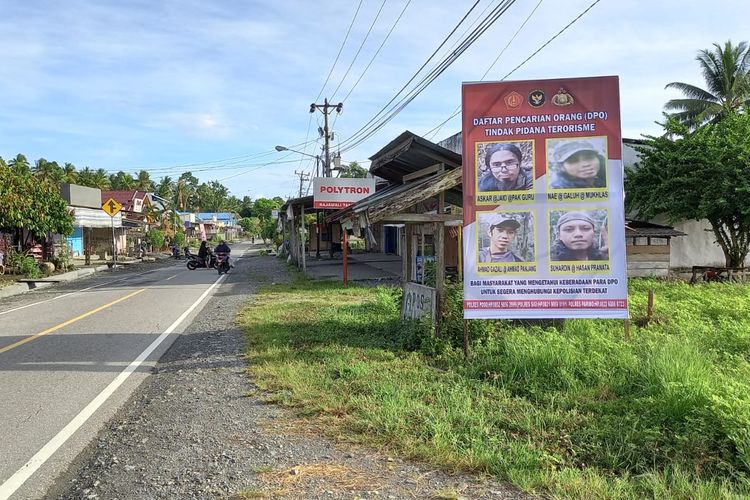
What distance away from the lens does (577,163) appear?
7219 mm

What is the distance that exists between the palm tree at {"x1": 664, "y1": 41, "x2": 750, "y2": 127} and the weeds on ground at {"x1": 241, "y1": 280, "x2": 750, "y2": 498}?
25.2m

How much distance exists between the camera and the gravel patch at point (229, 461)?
3939 mm

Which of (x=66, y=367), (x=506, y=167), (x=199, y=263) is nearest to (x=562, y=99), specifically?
A: (x=506, y=167)

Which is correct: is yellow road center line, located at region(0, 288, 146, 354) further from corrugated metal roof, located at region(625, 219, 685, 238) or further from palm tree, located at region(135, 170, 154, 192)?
palm tree, located at region(135, 170, 154, 192)

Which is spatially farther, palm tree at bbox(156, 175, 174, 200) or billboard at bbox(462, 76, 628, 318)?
palm tree at bbox(156, 175, 174, 200)

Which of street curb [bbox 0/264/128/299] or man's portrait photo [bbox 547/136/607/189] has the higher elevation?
man's portrait photo [bbox 547/136/607/189]

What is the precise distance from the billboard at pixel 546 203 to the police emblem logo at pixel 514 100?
0.01 m

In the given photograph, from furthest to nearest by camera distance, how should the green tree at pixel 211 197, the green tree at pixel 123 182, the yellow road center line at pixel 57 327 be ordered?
the green tree at pixel 211 197 < the green tree at pixel 123 182 < the yellow road center line at pixel 57 327

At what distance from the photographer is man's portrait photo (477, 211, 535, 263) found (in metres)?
7.25

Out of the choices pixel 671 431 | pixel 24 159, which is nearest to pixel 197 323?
pixel 671 431

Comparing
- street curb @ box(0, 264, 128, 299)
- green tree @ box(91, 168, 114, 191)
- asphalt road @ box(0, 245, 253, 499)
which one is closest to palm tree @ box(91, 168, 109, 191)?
green tree @ box(91, 168, 114, 191)

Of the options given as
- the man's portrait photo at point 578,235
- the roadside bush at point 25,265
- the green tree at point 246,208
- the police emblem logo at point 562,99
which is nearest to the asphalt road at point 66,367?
the man's portrait photo at point 578,235

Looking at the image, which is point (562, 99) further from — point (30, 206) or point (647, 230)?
point (30, 206)

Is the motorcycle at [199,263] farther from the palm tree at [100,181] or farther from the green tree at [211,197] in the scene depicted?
the green tree at [211,197]
